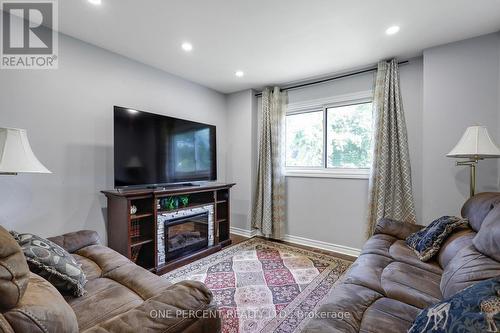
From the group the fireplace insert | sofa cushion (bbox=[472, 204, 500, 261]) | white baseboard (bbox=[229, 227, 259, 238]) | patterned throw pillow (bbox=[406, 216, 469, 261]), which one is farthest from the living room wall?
the fireplace insert

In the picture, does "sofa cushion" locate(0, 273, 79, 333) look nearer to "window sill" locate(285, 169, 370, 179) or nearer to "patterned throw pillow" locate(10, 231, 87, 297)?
"patterned throw pillow" locate(10, 231, 87, 297)

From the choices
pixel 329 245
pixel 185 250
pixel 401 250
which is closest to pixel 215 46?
pixel 185 250

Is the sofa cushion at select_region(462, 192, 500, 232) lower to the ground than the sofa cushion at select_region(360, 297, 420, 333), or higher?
higher

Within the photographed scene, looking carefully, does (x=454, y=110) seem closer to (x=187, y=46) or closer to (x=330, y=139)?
(x=330, y=139)

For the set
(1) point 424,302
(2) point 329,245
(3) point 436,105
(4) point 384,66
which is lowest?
(2) point 329,245

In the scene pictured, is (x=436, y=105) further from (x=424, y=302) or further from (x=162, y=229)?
(x=162, y=229)

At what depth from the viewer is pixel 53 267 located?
1.31 m

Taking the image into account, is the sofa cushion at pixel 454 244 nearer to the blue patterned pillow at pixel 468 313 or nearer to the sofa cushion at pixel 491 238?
the sofa cushion at pixel 491 238

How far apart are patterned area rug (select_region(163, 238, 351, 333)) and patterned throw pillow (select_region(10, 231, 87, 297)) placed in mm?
1047

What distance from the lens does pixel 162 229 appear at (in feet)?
8.93

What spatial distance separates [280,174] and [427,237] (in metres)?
2.13

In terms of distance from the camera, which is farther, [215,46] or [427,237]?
[215,46]

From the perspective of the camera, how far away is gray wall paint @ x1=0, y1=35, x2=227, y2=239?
2.14 meters

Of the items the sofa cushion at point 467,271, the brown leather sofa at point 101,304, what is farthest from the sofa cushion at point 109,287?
the sofa cushion at point 467,271
